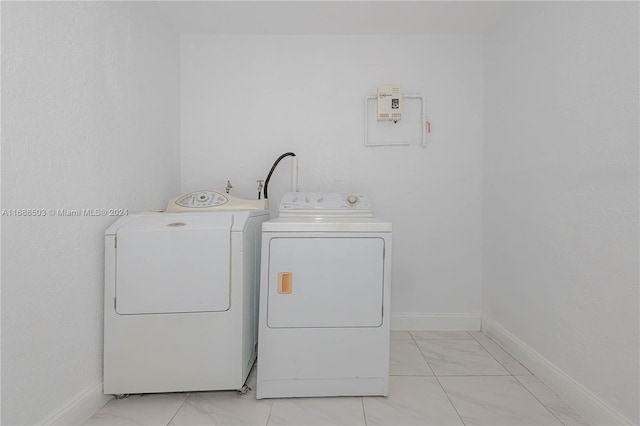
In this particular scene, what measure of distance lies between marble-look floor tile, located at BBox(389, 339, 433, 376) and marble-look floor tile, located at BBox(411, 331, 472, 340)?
14cm

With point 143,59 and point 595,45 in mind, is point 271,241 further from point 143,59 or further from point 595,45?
point 595,45

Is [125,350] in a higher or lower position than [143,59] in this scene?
lower

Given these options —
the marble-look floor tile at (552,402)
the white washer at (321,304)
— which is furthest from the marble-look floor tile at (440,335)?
the white washer at (321,304)

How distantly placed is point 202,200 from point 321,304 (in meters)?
1.04

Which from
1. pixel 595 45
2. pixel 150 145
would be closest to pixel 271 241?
pixel 150 145

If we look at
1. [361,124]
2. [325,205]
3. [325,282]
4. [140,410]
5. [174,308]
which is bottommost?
[140,410]

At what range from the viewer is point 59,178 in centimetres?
129

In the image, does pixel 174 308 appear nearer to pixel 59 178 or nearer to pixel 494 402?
pixel 59 178

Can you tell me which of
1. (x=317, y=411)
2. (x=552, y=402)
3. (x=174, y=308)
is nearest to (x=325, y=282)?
(x=317, y=411)

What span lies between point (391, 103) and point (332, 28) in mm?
694

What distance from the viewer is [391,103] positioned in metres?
2.38

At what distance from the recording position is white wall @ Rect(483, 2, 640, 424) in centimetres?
125

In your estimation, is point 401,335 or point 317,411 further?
point 401,335

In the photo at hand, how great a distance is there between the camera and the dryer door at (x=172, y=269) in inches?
58.0
